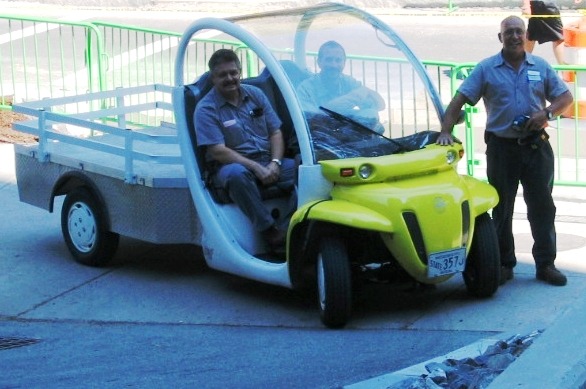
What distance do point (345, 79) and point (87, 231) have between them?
208 centimetres

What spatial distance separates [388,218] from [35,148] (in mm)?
3247

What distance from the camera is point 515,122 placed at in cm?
765

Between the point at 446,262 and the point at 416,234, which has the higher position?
the point at 416,234

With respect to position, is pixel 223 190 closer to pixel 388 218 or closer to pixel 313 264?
pixel 313 264

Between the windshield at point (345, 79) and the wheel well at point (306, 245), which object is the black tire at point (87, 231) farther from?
the wheel well at point (306, 245)

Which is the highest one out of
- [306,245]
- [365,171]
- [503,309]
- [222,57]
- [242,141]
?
[222,57]

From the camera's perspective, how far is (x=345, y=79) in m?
7.89

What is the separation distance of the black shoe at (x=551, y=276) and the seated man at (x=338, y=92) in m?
1.34

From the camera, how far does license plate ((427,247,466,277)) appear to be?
23.2ft

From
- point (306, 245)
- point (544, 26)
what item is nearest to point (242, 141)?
point (306, 245)

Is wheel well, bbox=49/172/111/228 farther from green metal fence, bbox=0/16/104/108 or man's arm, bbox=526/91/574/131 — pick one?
green metal fence, bbox=0/16/104/108

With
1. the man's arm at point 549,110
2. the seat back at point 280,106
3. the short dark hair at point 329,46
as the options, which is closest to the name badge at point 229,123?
the seat back at point 280,106

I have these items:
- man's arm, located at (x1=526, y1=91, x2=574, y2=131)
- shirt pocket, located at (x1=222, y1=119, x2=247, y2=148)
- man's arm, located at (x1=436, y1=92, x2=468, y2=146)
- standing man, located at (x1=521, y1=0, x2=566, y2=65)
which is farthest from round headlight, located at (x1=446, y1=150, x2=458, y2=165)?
standing man, located at (x1=521, y1=0, x2=566, y2=65)

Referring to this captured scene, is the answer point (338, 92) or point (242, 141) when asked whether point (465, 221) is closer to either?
point (338, 92)
